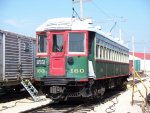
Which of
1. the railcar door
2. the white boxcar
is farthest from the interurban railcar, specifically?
the white boxcar

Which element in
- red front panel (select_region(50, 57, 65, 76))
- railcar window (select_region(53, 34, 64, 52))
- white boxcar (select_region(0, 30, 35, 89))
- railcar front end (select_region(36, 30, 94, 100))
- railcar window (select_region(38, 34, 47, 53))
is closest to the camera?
railcar front end (select_region(36, 30, 94, 100))

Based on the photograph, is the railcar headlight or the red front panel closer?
the red front panel

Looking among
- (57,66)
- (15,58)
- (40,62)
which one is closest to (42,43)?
(40,62)

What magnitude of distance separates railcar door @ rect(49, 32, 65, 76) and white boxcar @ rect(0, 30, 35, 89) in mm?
3695

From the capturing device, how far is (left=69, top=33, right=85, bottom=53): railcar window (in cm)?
1427

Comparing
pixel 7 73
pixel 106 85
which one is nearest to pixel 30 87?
pixel 7 73

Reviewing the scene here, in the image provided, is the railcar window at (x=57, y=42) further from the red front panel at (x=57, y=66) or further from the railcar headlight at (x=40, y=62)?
the railcar headlight at (x=40, y=62)

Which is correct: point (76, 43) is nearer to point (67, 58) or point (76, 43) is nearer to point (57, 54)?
point (67, 58)

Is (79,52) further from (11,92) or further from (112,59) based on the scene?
(11,92)

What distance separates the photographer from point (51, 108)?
570 inches

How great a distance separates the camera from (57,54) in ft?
47.2

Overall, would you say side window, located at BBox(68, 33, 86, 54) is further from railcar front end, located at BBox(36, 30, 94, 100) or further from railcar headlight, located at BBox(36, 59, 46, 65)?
railcar headlight, located at BBox(36, 59, 46, 65)

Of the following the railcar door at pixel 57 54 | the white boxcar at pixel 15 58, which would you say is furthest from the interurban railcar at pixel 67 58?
the white boxcar at pixel 15 58

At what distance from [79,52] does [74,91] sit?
1.53 meters
